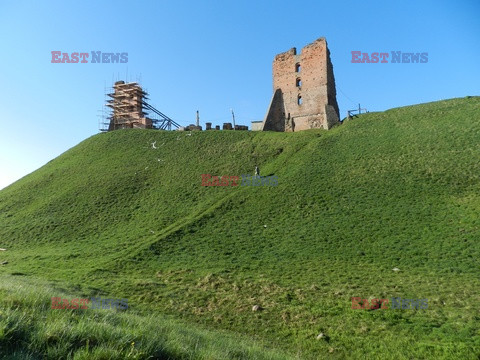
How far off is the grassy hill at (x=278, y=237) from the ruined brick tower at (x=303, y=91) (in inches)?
282

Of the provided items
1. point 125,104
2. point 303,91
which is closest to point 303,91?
point 303,91

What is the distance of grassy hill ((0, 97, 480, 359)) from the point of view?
12.0 m

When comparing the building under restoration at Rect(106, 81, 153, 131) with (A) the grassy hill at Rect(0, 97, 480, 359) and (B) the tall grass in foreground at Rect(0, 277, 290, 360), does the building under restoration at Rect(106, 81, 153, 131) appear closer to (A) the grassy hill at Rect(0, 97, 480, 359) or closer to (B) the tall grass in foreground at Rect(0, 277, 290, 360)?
(A) the grassy hill at Rect(0, 97, 480, 359)

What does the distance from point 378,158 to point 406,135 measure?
6.32 meters

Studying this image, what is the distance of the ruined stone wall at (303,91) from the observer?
51.8 metres

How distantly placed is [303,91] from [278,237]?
119 feet

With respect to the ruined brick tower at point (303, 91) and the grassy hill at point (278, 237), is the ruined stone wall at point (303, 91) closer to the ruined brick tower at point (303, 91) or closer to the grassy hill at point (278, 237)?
the ruined brick tower at point (303, 91)

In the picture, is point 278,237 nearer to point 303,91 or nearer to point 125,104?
point 303,91

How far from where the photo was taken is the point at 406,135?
121ft

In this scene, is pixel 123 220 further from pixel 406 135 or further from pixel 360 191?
pixel 406 135

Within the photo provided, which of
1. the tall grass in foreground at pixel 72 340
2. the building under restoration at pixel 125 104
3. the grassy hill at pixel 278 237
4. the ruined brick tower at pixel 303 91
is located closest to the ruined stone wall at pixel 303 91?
the ruined brick tower at pixel 303 91

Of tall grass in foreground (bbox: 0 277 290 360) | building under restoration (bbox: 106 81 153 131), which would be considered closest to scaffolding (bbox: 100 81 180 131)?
building under restoration (bbox: 106 81 153 131)

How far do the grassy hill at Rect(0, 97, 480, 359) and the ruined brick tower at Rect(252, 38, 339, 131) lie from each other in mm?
7154

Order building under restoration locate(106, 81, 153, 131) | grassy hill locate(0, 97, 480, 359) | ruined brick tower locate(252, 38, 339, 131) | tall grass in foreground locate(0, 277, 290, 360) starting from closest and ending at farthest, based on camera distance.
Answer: tall grass in foreground locate(0, 277, 290, 360)
grassy hill locate(0, 97, 480, 359)
ruined brick tower locate(252, 38, 339, 131)
building under restoration locate(106, 81, 153, 131)
